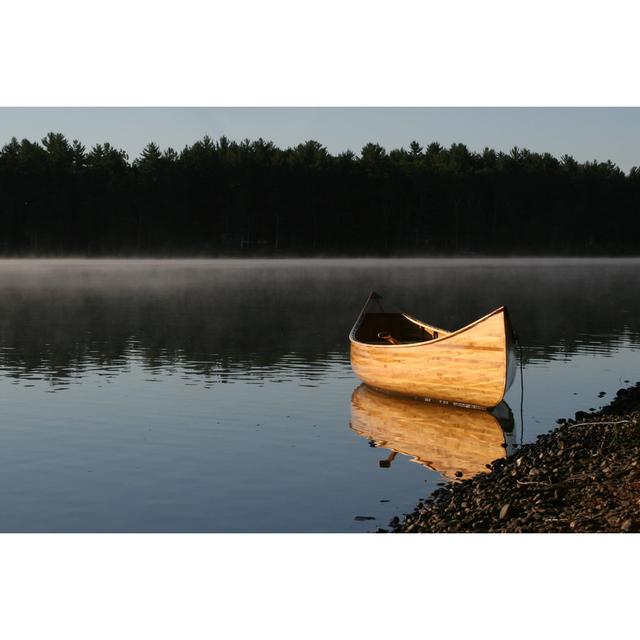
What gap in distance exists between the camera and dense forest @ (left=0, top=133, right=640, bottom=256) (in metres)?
124

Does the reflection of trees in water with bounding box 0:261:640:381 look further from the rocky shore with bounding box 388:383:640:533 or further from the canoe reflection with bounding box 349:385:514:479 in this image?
the rocky shore with bounding box 388:383:640:533

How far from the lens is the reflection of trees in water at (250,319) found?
30156 millimetres

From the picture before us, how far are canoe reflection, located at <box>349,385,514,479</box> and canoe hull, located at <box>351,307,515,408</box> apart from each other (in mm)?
333

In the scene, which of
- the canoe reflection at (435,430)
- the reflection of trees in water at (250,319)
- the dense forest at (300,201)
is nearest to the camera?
the canoe reflection at (435,430)

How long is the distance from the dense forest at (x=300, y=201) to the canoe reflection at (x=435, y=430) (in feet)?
335

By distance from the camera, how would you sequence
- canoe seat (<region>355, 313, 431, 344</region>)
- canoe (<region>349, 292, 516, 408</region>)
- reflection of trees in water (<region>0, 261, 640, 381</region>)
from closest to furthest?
canoe (<region>349, 292, 516, 408</region>) → canoe seat (<region>355, 313, 431, 344</region>) → reflection of trees in water (<region>0, 261, 640, 381</region>)

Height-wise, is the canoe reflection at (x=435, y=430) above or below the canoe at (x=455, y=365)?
below

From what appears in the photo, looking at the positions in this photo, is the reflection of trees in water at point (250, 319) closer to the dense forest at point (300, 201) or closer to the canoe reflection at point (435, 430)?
the canoe reflection at point (435, 430)

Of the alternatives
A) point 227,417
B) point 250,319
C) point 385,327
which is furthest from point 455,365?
point 250,319

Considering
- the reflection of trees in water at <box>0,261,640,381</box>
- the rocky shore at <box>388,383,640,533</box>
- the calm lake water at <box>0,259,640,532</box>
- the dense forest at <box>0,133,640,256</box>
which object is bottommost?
the reflection of trees in water at <box>0,261,640,381</box>

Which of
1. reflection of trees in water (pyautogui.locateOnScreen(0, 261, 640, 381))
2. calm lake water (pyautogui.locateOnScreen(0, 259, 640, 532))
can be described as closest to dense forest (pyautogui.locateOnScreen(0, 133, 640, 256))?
reflection of trees in water (pyautogui.locateOnScreen(0, 261, 640, 381))

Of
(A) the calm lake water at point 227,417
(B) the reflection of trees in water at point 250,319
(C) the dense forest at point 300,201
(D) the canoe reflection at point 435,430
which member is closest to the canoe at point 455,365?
(D) the canoe reflection at point 435,430

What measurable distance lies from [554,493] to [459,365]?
348 inches

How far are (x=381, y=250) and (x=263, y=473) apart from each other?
393 ft
